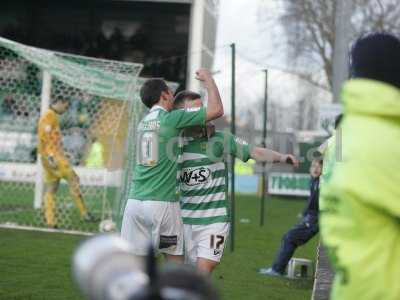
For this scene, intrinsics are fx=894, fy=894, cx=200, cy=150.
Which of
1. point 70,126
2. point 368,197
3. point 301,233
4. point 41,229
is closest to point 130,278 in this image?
point 368,197

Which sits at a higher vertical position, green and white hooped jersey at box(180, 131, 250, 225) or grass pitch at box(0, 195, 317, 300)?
green and white hooped jersey at box(180, 131, 250, 225)

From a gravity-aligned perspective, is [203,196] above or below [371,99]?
below

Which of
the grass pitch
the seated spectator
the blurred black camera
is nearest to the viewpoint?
the blurred black camera

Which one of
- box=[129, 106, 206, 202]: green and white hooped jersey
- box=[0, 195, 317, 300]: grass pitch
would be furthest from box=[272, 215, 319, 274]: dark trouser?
box=[129, 106, 206, 202]: green and white hooped jersey

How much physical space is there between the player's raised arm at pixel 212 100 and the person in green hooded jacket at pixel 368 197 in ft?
13.3

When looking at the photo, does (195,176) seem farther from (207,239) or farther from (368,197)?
(368,197)

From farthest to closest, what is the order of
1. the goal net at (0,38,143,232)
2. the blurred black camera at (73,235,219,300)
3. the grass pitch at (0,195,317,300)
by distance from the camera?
the goal net at (0,38,143,232) → the grass pitch at (0,195,317,300) → the blurred black camera at (73,235,219,300)

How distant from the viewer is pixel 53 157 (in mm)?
14828

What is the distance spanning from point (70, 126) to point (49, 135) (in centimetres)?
182

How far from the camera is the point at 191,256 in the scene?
735cm

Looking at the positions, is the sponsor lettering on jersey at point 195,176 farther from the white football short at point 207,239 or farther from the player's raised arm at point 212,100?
the player's raised arm at point 212,100

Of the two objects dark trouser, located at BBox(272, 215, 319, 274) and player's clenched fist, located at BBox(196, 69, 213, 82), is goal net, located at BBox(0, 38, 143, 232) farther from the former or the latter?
player's clenched fist, located at BBox(196, 69, 213, 82)

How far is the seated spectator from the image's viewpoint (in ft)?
35.9

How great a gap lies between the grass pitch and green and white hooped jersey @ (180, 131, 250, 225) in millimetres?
1909
